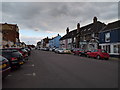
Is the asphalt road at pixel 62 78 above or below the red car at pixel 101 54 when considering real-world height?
below

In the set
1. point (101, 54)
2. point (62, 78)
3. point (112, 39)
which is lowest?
point (62, 78)

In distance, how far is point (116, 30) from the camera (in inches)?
1028

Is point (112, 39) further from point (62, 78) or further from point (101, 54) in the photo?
point (62, 78)

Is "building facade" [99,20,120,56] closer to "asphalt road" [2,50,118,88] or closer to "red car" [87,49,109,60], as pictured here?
"red car" [87,49,109,60]

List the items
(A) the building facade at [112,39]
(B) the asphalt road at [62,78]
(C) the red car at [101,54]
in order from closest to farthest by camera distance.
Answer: (B) the asphalt road at [62,78], (C) the red car at [101,54], (A) the building facade at [112,39]

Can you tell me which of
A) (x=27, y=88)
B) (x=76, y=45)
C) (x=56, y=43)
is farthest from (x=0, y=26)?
(x=27, y=88)

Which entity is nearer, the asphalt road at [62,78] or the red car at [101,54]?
the asphalt road at [62,78]

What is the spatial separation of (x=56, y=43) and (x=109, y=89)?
3246 inches

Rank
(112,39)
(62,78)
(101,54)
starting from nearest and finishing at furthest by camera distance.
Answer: (62,78), (101,54), (112,39)

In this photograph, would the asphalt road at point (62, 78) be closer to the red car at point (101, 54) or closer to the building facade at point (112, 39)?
the red car at point (101, 54)

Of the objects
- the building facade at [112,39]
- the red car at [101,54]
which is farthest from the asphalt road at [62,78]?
the building facade at [112,39]

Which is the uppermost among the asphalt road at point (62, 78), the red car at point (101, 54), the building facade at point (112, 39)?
the building facade at point (112, 39)

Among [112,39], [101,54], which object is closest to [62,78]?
[101,54]

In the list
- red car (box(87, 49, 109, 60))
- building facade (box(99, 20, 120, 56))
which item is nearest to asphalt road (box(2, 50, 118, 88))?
red car (box(87, 49, 109, 60))
